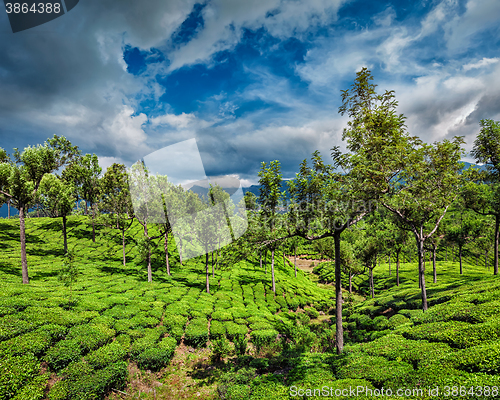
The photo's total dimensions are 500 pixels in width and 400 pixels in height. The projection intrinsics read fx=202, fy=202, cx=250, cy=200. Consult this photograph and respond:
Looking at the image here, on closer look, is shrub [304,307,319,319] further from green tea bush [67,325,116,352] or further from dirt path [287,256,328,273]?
dirt path [287,256,328,273]

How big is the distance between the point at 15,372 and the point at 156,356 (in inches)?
261

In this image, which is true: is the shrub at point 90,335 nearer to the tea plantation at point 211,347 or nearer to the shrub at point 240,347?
the tea plantation at point 211,347

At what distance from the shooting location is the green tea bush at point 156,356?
13048 mm

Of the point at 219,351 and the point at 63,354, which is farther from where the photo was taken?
the point at 219,351

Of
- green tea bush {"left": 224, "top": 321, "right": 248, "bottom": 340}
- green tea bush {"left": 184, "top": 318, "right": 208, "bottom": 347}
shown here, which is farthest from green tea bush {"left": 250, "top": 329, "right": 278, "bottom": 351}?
green tea bush {"left": 184, "top": 318, "right": 208, "bottom": 347}

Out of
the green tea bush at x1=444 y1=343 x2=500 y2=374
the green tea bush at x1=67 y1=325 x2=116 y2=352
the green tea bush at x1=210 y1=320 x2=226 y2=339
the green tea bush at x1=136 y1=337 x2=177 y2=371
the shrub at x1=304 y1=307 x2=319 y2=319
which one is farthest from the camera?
the shrub at x1=304 y1=307 x2=319 y2=319

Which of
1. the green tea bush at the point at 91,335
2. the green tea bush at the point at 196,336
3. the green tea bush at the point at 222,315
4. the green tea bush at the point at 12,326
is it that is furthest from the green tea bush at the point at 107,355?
the green tea bush at the point at 222,315

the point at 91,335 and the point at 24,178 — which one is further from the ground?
the point at 24,178

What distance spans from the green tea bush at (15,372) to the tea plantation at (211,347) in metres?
0.04

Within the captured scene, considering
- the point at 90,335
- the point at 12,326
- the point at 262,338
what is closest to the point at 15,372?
the point at 12,326

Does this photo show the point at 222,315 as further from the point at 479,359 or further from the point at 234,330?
the point at 479,359

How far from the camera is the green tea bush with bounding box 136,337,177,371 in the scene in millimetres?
13048

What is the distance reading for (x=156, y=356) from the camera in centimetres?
1333

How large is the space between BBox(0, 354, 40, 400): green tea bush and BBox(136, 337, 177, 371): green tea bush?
203 inches
